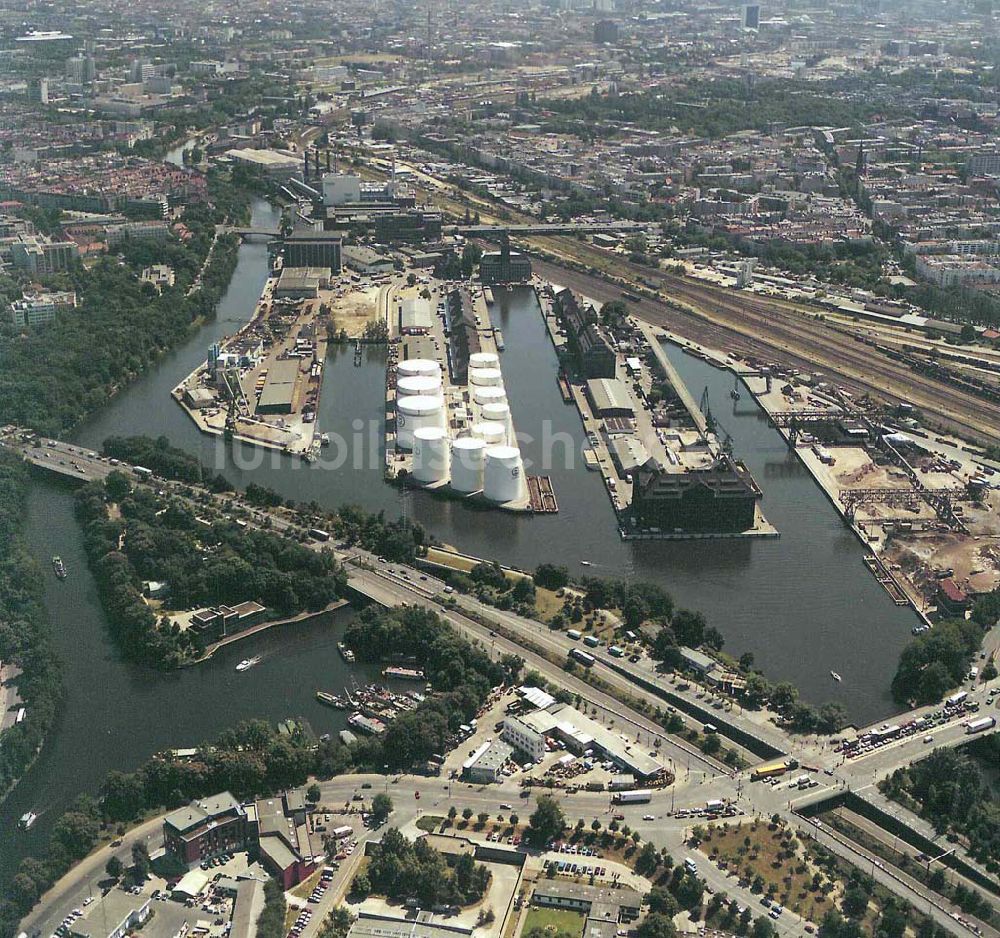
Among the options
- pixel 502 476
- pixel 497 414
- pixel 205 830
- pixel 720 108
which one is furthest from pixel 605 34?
pixel 205 830

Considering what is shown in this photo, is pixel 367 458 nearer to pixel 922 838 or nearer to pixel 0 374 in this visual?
pixel 0 374

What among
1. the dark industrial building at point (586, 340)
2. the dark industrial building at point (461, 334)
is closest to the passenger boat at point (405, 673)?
the dark industrial building at point (461, 334)

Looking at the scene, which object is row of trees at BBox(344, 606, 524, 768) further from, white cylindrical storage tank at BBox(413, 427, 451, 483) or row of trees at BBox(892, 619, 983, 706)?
white cylindrical storage tank at BBox(413, 427, 451, 483)

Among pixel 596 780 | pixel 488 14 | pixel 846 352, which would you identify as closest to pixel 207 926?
pixel 596 780

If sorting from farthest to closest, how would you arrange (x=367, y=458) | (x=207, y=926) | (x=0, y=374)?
1. (x=0, y=374)
2. (x=367, y=458)
3. (x=207, y=926)

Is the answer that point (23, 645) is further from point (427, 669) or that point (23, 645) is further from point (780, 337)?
point (780, 337)

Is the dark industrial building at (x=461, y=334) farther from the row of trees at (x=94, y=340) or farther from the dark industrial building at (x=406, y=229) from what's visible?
the dark industrial building at (x=406, y=229)
